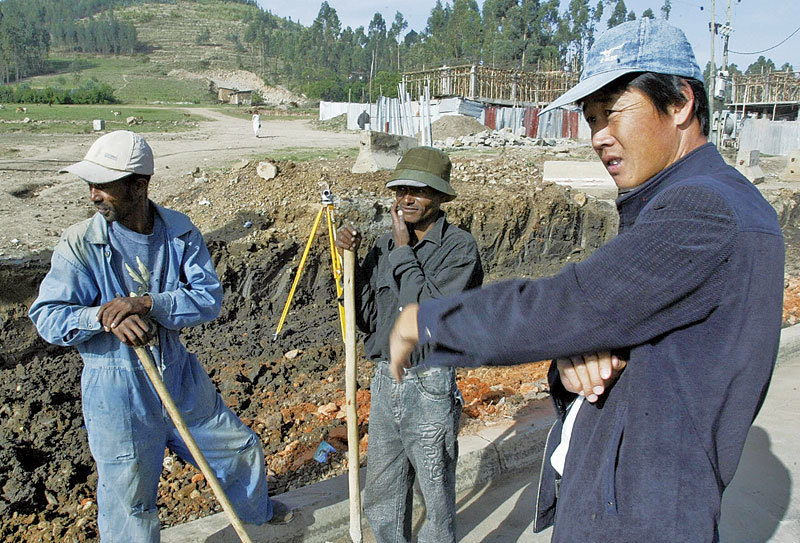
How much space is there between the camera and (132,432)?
2.67 meters

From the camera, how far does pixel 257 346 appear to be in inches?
288

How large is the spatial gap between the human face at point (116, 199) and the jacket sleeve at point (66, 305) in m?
0.23

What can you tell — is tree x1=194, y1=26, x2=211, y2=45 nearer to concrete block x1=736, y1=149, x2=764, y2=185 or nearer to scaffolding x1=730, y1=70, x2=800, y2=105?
scaffolding x1=730, y1=70, x2=800, y2=105

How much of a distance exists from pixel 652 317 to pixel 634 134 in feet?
1.41

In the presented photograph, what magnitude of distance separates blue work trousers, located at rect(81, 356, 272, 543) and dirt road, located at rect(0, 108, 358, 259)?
5.93 meters

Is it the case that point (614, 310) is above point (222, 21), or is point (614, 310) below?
below

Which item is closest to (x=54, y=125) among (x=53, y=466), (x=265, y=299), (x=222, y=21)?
(x=265, y=299)

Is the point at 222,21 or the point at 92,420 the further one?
the point at 222,21

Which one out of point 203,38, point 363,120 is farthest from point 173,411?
point 203,38

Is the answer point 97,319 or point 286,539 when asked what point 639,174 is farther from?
point 286,539

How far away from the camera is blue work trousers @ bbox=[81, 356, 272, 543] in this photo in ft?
8.68

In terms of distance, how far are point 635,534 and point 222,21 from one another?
556ft

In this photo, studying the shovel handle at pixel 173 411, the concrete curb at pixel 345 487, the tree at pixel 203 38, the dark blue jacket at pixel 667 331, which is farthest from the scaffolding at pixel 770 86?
the tree at pixel 203 38

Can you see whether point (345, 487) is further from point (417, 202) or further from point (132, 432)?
point (417, 202)
